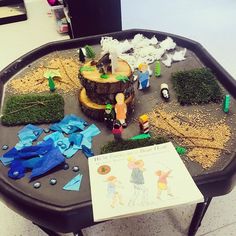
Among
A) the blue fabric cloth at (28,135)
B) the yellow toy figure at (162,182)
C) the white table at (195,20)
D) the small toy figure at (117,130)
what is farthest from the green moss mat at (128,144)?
the white table at (195,20)

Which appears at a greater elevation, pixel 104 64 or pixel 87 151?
pixel 104 64

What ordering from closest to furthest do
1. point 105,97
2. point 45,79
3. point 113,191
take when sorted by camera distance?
1. point 113,191
2. point 105,97
3. point 45,79

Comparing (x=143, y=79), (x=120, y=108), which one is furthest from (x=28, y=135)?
(x=143, y=79)

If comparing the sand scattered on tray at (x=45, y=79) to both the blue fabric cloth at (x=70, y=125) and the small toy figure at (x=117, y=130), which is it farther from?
the small toy figure at (x=117, y=130)

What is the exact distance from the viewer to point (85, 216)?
78 centimetres

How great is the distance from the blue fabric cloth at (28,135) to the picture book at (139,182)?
217 millimetres

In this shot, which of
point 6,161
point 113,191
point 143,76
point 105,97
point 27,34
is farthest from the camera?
point 27,34

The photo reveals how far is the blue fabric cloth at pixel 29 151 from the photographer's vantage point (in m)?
0.91

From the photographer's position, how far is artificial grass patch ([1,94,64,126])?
1042mm

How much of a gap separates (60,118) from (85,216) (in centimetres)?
38

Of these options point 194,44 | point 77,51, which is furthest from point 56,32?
point 194,44

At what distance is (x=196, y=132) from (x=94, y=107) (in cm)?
33

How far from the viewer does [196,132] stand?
3.17 ft

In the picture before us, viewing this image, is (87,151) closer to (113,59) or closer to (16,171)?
(16,171)
